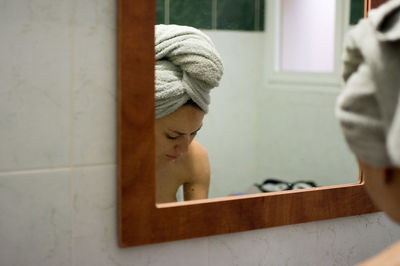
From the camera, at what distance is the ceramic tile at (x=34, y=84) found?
0.80 meters

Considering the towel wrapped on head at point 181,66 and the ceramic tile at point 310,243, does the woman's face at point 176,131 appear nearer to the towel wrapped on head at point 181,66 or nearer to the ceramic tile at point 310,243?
the towel wrapped on head at point 181,66

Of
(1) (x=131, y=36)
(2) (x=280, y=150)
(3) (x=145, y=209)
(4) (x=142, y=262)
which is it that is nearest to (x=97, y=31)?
(1) (x=131, y=36)

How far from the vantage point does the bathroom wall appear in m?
0.81

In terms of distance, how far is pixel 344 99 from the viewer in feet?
1.84

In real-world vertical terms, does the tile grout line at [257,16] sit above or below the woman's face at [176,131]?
above

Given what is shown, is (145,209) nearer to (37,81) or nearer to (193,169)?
(193,169)

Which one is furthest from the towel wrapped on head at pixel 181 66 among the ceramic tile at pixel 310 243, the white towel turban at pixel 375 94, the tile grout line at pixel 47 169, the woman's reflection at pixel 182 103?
the white towel turban at pixel 375 94

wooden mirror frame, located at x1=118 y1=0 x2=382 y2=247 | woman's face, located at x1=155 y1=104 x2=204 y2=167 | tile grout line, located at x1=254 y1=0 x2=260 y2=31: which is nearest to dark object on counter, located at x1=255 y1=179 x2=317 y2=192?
wooden mirror frame, located at x1=118 y1=0 x2=382 y2=247

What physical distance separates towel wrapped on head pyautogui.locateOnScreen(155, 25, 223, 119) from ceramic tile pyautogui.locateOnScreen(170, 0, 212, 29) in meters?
0.02

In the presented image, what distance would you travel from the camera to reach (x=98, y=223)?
88 centimetres

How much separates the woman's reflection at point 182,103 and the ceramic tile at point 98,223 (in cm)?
9

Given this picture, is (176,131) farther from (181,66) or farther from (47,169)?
(47,169)

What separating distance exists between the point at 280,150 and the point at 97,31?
55cm

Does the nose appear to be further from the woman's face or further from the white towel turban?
the white towel turban
